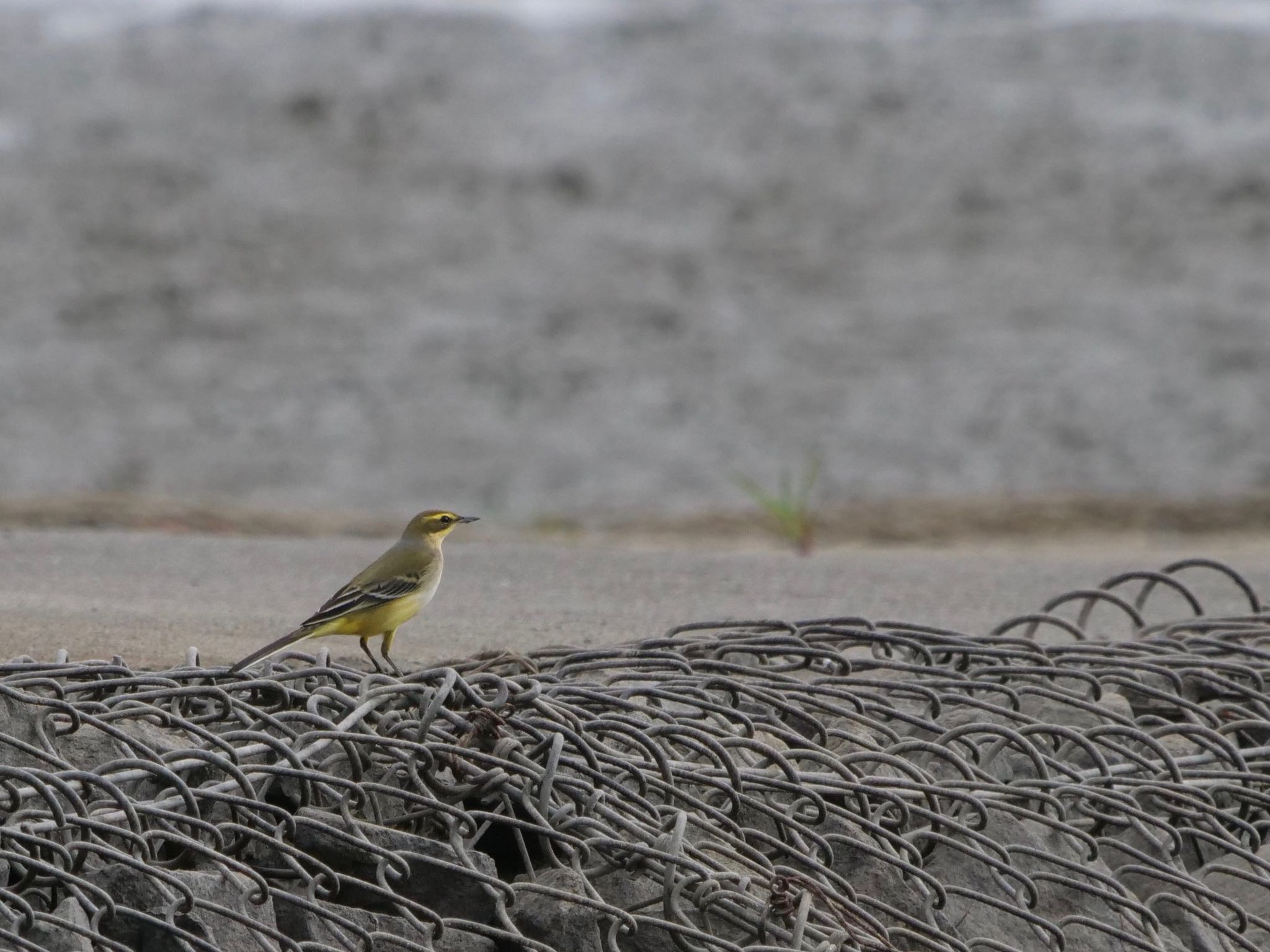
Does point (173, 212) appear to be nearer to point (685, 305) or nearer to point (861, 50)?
point (685, 305)

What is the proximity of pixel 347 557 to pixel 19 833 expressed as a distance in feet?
17.9

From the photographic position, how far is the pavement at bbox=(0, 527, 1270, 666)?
574 centimetres

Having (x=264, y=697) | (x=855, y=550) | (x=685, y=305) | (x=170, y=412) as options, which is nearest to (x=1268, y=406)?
(x=685, y=305)

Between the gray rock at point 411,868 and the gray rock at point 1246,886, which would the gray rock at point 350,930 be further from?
the gray rock at point 1246,886

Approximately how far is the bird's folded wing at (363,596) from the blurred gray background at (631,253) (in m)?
8.90

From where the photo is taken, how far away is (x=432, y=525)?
5.77 metres

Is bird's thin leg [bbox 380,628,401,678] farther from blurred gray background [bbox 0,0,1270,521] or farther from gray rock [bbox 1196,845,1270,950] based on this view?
blurred gray background [bbox 0,0,1270,521]

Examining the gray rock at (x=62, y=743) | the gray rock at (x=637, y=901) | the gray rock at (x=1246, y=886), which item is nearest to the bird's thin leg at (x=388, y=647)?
the gray rock at (x=62, y=743)

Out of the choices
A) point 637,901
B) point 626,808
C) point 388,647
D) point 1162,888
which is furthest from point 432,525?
point 1162,888

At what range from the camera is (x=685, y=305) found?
1800 cm

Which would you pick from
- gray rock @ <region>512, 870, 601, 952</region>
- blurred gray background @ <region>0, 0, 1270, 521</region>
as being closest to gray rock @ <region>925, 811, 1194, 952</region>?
gray rock @ <region>512, 870, 601, 952</region>

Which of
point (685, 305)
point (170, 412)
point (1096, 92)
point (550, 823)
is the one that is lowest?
point (550, 823)

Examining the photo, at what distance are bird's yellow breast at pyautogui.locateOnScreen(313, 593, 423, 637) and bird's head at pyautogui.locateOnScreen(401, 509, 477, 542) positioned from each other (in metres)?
0.36

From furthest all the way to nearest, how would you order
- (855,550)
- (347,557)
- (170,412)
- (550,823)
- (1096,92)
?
(1096,92)
(170,412)
(855,550)
(347,557)
(550,823)
